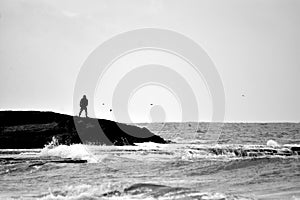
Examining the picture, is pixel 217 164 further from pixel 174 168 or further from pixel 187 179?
pixel 187 179

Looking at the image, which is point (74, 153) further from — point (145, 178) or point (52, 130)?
point (145, 178)

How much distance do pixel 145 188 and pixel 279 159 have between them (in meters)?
11.2

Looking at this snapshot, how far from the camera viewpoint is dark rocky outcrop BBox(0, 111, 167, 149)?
36906 mm

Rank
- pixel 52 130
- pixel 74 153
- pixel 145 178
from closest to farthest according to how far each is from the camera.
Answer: pixel 145 178
pixel 74 153
pixel 52 130

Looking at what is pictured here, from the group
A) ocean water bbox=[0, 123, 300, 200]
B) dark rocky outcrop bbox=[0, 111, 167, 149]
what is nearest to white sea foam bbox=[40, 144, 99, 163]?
ocean water bbox=[0, 123, 300, 200]

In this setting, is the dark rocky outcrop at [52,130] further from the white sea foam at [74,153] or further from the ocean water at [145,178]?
the ocean water at [145,178]

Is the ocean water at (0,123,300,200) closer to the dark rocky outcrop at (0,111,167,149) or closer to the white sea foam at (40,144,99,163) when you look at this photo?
the white sea foam at (40,144,99,163)

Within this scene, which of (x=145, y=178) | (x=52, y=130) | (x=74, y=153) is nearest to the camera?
(x=145, y=178)

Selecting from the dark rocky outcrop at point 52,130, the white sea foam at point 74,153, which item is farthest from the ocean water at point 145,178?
the dark rocky outcrop at point 52,130

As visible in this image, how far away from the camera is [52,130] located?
37.8 m

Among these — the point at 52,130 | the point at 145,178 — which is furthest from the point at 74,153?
the point at 145,178

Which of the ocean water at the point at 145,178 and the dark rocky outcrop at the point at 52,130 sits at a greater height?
the dark rocky outcrop at the point at 52,130

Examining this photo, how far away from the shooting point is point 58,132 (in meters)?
37.6

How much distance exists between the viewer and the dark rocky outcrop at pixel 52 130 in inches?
1453
